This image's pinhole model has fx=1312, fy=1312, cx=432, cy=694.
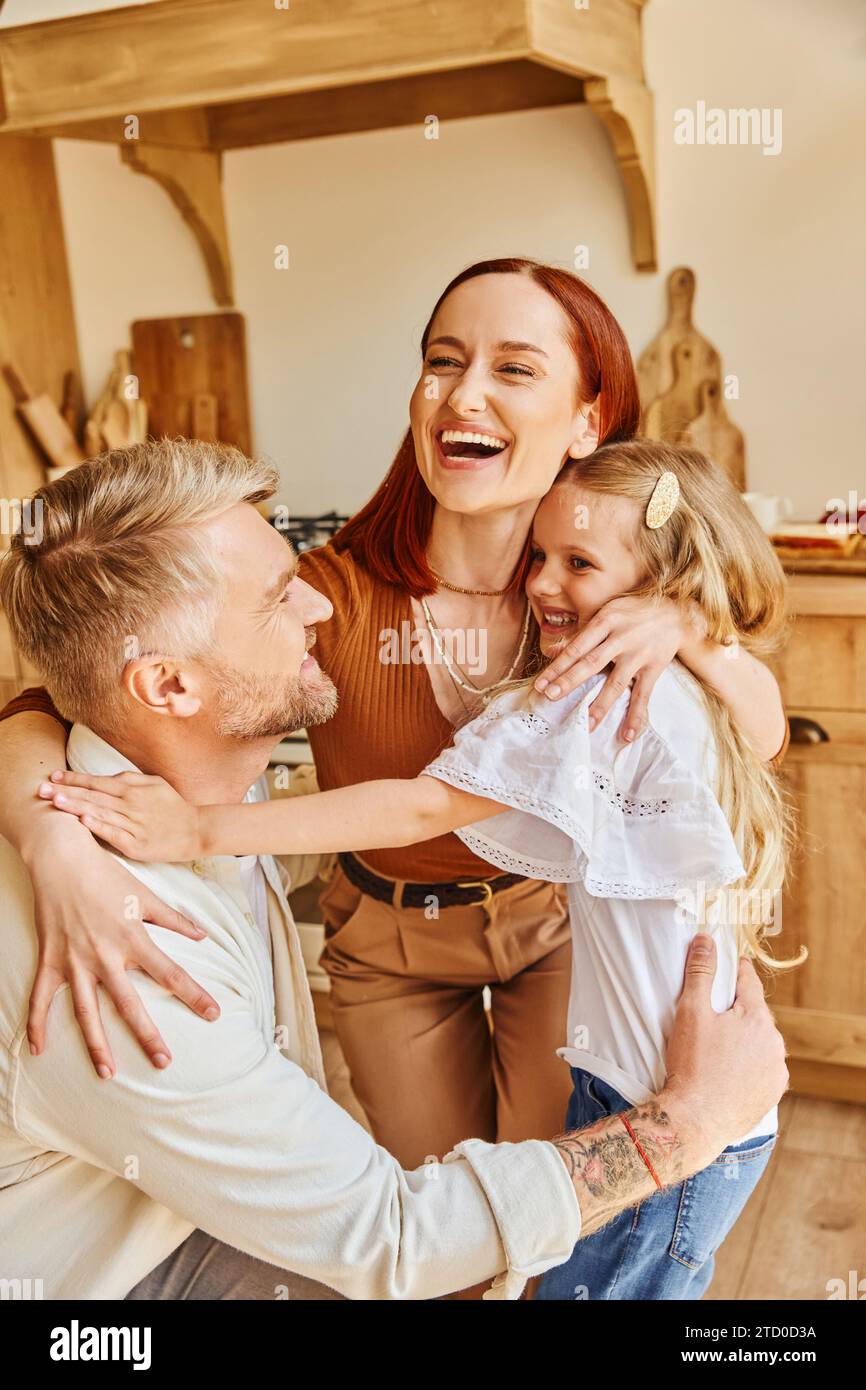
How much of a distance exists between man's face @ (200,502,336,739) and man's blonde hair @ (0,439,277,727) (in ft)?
0.06

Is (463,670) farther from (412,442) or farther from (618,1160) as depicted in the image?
(618,1160)

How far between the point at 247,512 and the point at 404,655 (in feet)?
0.98

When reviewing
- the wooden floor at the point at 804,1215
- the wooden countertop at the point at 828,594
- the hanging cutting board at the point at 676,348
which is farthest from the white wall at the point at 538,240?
the wooden floor at the point at 804,1215

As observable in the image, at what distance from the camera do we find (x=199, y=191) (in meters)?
2.73

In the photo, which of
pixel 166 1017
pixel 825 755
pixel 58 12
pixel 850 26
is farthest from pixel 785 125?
pixel 166 1017

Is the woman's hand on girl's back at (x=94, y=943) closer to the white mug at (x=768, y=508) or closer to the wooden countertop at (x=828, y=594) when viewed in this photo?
the wooden countertop at (x=828, y=594)

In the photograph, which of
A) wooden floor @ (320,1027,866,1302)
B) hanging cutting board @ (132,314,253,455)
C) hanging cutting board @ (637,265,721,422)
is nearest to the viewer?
wooden floor @ (320,1027,866,1302)

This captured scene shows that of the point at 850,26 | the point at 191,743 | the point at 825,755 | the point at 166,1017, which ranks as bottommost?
the point at 825,755

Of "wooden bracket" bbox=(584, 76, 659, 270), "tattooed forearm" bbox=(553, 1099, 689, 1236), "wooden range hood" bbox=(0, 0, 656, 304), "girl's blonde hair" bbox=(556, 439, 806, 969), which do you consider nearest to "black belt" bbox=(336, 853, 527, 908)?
"girl's blonde hair" bbox=(556, 439, 806, 969)

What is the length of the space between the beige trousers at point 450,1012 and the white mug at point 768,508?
3.43 ft

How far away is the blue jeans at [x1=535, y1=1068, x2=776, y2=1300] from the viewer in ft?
3.95

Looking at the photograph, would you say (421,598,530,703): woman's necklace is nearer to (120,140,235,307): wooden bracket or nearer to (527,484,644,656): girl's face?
(527,484,644,656): girl's face

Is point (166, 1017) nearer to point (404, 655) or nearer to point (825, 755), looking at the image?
point (404, 655)

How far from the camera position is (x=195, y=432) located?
2.91 metres
